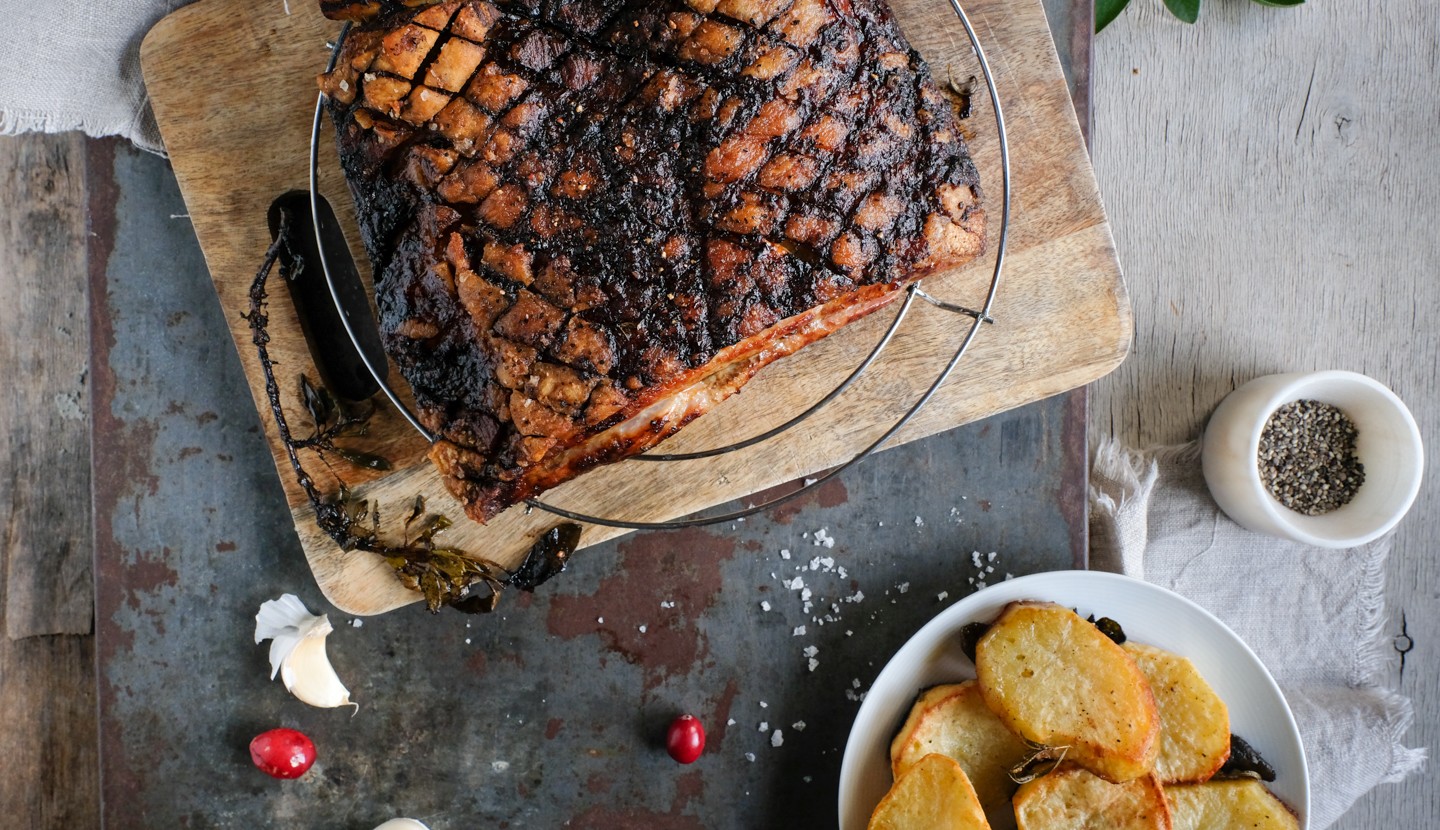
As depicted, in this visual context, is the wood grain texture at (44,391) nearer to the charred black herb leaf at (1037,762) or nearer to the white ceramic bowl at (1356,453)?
the charred black herb leaf at (1037,762)

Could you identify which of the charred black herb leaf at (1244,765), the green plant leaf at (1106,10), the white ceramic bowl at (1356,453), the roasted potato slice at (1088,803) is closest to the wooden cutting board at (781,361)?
the green plant leaf at (1106,10)

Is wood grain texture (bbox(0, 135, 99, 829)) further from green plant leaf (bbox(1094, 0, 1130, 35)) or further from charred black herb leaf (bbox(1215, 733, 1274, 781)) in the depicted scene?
charred black herb leaf (bbox(1215, 733, 1274, 781))

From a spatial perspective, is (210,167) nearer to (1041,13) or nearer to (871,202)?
(871,202)

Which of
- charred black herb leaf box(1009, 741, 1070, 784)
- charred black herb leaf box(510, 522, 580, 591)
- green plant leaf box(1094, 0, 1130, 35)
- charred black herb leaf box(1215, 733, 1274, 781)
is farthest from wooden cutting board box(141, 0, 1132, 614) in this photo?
charred black herb leaf box(1215, 733, 1274, 781)

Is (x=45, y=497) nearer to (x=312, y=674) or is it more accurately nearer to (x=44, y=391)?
(x=44, y=391)

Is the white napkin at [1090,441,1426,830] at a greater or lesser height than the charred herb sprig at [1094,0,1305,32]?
lesser

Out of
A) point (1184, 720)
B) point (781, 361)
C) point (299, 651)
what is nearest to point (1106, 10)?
point (781, 361)

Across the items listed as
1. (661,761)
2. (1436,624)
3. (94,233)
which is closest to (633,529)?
(661,761)
